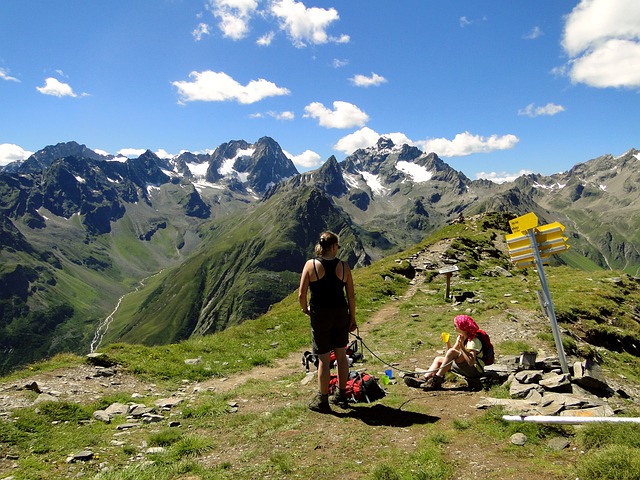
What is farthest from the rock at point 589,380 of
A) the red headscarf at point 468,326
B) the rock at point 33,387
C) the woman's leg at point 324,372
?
the rock at point 33,387

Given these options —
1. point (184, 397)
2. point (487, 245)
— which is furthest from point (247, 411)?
point (487, 245)

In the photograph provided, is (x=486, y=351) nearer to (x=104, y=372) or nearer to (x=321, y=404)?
(x=321, y=404)

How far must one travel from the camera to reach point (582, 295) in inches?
1046

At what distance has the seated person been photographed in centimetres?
1357

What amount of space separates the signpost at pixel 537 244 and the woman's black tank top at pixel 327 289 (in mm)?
6225

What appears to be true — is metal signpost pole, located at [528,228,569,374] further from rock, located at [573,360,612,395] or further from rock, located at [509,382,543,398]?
rock, located at [509,382,543,398]

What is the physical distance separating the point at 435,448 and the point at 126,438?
7939 mm

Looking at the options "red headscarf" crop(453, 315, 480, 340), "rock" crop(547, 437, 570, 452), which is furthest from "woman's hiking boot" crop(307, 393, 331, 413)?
"rock" crop(547, 437, 570, 452)

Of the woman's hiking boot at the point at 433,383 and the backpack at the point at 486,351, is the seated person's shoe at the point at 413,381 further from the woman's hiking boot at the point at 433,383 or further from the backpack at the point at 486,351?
the backpack at the point at 486,351

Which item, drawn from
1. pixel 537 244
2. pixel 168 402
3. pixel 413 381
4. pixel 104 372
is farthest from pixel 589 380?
pixel 104 372

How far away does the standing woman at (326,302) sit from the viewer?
11.2 meters

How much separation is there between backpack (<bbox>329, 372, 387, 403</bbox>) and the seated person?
1.71 m

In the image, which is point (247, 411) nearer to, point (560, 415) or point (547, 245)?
point (560, 415)

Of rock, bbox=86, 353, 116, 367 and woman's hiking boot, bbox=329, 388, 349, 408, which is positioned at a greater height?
rock, bbox=86, 353, 116, 367
